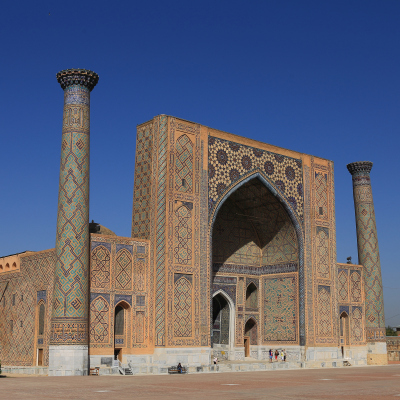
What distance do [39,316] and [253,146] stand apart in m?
7.66

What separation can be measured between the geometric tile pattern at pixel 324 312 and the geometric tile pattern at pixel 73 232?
7971mm

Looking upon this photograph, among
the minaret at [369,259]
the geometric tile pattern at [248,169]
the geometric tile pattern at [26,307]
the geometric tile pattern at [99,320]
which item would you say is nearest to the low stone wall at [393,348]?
the minaret at [369,259]

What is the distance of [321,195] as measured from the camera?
63.7ft

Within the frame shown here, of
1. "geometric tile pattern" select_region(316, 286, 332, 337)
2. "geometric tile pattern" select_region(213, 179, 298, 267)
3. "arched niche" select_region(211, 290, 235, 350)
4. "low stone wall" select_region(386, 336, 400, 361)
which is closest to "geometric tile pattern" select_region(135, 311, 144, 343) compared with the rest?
"arched niche" select_region(211, 290, 235, 350)

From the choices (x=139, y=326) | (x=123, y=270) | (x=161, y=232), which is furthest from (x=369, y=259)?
(x=123, y=270)

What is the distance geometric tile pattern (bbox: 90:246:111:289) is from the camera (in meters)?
14.1

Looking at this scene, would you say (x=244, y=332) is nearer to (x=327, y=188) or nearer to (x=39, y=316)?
(x=327, y=188)

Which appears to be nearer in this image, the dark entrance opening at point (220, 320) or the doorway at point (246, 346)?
the dark entrance opening at point (220, 320)

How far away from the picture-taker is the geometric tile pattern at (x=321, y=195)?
1922cm

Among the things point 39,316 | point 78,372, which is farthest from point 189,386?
point 39,316

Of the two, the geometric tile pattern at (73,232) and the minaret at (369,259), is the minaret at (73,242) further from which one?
the minaret at (369,259)

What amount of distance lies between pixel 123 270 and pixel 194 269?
1.88 meters

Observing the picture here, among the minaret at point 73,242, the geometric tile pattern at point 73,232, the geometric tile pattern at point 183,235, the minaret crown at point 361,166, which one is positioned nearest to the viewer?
the minaret at point 73,242

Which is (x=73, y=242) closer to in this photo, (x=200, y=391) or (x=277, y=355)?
(x=200, y=391)
